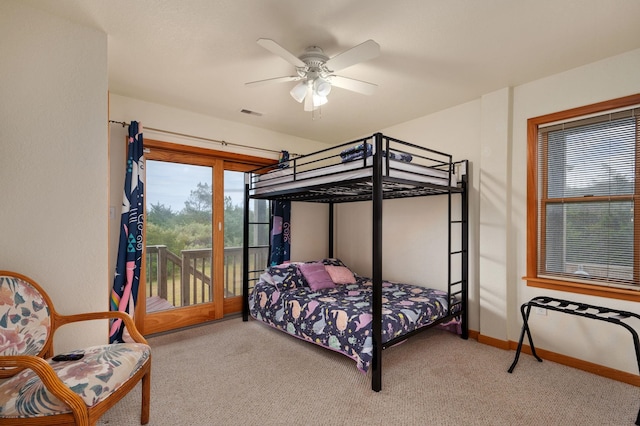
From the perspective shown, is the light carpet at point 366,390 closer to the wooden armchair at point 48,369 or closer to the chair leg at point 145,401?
the chair leg at point 145,401

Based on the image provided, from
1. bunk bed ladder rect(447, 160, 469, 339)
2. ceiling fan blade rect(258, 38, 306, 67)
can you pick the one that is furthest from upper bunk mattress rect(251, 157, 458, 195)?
ceiling fan blade rect(258, 38, 306, 67)

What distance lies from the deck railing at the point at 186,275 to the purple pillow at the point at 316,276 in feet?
3.11

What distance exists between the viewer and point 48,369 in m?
1.29

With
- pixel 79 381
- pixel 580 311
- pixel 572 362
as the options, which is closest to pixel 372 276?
pixel 580 311

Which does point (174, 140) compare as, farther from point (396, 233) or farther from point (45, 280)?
point (396, 233)

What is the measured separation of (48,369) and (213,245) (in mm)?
2446

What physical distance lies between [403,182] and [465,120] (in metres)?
1.47

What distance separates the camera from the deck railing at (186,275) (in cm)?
335

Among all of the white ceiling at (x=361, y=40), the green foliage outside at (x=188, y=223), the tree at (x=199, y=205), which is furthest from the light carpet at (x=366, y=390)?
the white ceiling at (x=361, y=40)

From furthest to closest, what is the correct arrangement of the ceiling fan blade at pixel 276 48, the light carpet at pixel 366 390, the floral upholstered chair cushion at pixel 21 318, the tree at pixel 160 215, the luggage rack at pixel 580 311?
the tree at pixel 160 215 < the luggage rack at pixel 580 311 < the light carpet at pixel 366 390 < the ceiling fan blade at pixel 276 48 < the floral upholstered chair cushion at pixel 21 318

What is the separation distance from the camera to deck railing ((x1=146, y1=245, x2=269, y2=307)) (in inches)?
132

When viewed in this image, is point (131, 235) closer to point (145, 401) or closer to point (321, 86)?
point (145, 401)

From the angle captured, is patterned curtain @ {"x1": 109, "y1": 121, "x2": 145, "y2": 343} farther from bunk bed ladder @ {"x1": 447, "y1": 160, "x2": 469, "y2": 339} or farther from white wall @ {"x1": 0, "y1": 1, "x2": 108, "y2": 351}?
bunk bed ladder @ {"x1": 447, "y1": 160, "x2": 469, "y2": 339}

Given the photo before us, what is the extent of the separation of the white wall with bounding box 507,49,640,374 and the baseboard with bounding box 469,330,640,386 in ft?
0.11
